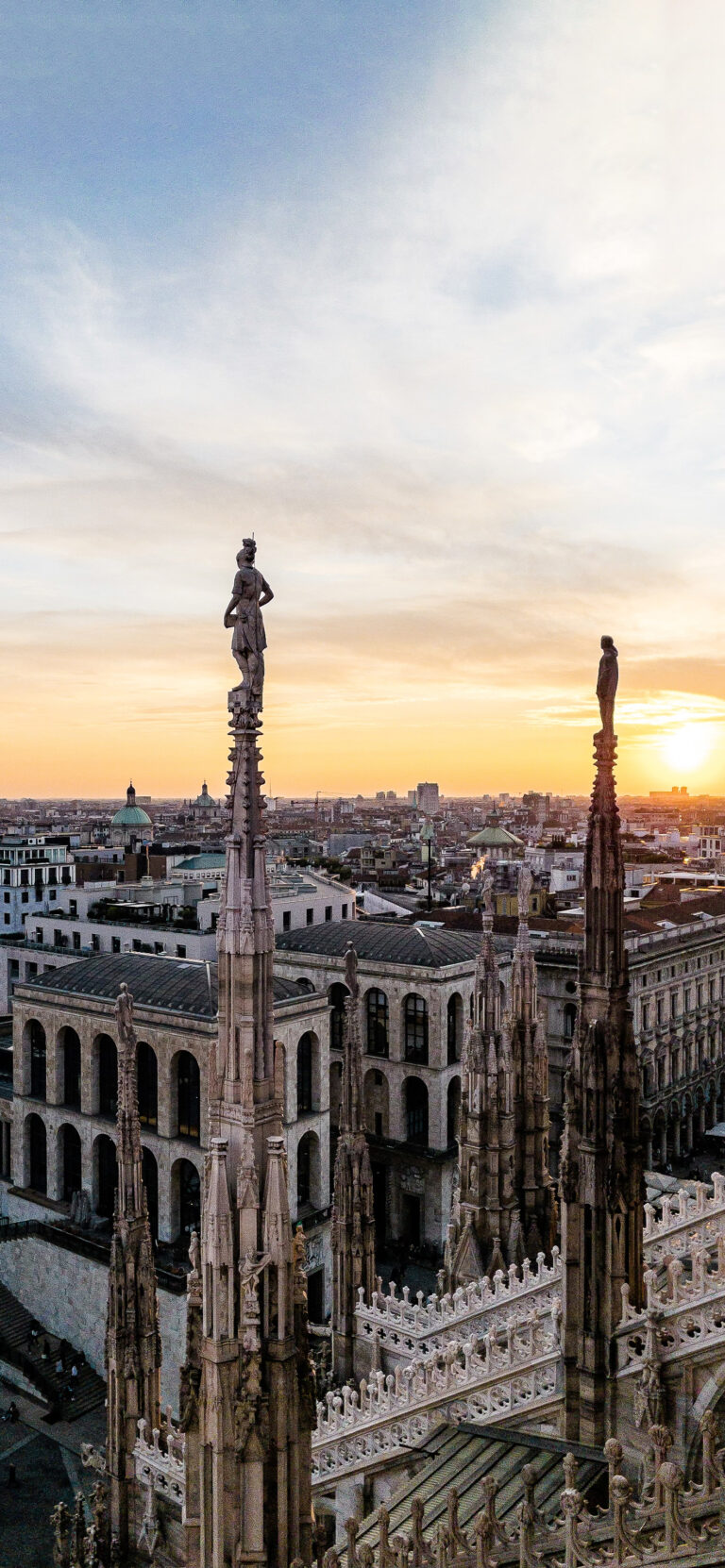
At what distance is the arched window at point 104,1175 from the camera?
143 ft

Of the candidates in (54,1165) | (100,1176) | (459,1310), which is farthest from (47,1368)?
(459,1310)

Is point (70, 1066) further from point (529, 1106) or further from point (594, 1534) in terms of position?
point (594, 1534)

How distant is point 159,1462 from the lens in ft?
54.6

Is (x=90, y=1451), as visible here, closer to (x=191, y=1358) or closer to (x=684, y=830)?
(x=191, y=1358)

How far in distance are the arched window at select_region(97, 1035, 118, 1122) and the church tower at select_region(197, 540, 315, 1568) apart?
119 ft

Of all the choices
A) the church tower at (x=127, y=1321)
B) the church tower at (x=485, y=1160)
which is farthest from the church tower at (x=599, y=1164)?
the church tower at (x=127, y=1321)

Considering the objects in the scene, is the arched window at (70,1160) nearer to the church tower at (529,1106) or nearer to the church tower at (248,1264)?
the church tower at (529,1106)

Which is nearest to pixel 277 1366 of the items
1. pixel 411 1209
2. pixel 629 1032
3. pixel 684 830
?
pixel 629 1032

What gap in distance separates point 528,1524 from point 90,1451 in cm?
1441

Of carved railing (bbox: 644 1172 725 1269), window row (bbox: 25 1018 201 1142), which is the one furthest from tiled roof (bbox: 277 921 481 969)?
carved railing (bbox: 644 1172 725 1269)

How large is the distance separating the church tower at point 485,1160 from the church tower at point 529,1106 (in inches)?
10.2

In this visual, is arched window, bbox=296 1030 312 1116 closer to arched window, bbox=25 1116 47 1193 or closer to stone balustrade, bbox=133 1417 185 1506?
arched window, bbox=25 1116 47 1193

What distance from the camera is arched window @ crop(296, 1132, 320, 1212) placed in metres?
42.8

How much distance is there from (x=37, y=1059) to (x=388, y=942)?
17703 millimetres
